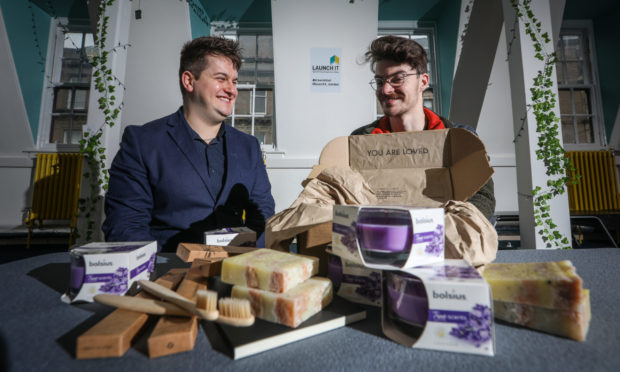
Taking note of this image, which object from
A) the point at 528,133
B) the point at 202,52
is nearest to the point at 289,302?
the point at 202,52

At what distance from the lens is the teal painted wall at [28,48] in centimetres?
360

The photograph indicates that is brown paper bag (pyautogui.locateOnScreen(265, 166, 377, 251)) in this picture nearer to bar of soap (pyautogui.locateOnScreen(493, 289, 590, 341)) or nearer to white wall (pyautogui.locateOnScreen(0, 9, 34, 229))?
bar of soap (pyautogui.locateOnScreen(493, 289, 590, 341))

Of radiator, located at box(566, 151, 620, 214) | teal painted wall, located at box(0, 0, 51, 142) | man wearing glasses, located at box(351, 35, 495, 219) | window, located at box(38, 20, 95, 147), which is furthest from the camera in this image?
window, located at box(38, 20, 95, 147)

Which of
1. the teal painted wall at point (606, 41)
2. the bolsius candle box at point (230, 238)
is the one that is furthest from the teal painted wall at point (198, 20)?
the teal painted wall at point (606, 41)

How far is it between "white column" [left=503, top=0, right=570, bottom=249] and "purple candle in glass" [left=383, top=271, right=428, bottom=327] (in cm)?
234

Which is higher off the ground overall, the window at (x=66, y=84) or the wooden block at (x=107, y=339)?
the window at (x=66, y=84)

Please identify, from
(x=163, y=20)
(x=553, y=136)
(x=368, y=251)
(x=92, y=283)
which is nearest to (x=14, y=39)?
(x=163, y=20)

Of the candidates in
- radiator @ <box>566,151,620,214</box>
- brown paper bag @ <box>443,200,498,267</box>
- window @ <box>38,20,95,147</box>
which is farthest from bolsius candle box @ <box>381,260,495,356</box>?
window @ <box>38,20,95,147</box>

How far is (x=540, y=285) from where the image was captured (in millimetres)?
487

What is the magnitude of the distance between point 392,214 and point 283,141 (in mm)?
3202

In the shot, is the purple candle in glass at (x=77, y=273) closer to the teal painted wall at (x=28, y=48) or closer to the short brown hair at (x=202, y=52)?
the short brown hair at (x=202, y=52)

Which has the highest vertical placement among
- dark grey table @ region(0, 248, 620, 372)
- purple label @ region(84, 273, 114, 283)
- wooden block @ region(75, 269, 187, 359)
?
purple label @ region(84, 273, 114, 283)

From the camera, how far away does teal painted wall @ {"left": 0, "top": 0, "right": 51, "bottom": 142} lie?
3604 mm

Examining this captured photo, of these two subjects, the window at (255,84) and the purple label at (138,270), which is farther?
the window at (255,84)
